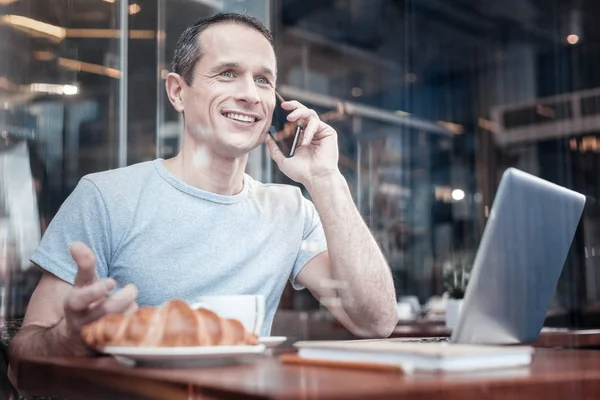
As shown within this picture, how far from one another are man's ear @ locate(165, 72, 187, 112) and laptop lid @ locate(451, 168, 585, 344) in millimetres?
673

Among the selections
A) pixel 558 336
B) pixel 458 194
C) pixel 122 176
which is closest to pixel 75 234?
pixel 122 176

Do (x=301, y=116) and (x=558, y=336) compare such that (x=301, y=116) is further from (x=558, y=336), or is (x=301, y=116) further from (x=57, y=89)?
(x=558, y=336)

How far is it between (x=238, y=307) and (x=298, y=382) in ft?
0.97

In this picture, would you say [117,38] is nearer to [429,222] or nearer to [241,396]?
[241,396]

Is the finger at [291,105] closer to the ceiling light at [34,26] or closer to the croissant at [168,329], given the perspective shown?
the ceiling light at [34,26]

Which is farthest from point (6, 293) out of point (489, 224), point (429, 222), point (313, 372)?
point (429, 222)

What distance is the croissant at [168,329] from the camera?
84 cm

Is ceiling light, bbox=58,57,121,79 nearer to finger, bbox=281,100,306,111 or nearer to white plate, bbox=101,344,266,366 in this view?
finger, bbox=281,100,306,111

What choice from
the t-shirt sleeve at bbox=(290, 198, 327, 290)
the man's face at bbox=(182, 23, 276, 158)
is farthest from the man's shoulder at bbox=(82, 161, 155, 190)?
the t-shirt sleeve at bbox=(290, 198, 327, 290)

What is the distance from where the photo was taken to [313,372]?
77 centimetres

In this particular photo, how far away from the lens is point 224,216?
4.55ft

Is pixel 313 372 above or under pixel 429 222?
under

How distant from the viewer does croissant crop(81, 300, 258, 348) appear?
838mm

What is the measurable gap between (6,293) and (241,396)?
0.83m
